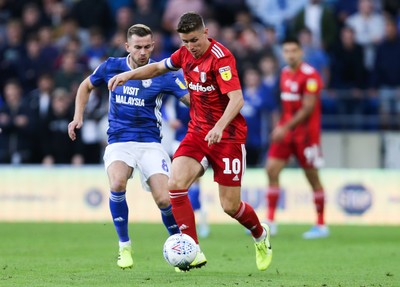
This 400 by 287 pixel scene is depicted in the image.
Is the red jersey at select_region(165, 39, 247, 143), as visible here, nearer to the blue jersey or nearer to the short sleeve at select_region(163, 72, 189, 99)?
the short sleeve at select_region(163, 72, 189, 99)

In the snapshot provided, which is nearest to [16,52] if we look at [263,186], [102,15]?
[102,15]

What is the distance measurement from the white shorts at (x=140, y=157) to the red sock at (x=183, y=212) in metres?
0.91

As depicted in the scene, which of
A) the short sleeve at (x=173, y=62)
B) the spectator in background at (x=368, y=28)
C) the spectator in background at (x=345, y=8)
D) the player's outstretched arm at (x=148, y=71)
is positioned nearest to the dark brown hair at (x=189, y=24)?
the short sleeve at (x=173, y=62)

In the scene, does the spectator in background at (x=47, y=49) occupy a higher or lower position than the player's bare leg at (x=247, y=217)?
higher

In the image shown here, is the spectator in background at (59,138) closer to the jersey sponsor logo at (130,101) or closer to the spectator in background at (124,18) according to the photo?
the spectator in background at (124,18)

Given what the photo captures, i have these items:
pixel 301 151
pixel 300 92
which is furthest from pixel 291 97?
pixel 301 151

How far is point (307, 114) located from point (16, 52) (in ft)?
29.4

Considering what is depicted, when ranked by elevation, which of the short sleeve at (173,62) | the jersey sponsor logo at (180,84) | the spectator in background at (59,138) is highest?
the short sleeve at (173,62)

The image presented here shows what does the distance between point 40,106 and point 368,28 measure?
6.82 metres

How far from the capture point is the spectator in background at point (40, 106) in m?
19.5

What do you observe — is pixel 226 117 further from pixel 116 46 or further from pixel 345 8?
pixel 345 8

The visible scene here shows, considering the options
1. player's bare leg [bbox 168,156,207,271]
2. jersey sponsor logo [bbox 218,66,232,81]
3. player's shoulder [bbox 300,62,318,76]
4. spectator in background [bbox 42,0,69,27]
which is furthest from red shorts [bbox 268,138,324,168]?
spectator in background [bbox 42,0,69,27]

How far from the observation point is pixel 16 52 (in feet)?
72.1

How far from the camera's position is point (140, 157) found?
1102 cm
